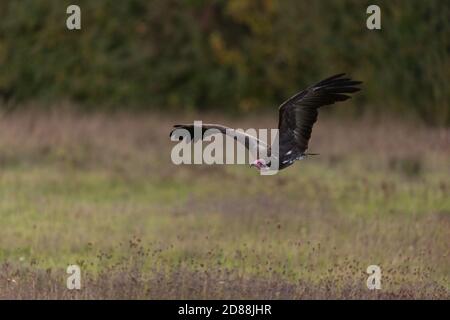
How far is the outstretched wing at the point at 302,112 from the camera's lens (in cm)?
966

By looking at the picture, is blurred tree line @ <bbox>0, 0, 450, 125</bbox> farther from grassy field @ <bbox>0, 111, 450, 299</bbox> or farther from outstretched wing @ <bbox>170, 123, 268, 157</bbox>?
outstretched wing @ <bbox>170, 123, 268, 157</bbox>

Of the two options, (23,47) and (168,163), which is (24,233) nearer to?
(168,163)

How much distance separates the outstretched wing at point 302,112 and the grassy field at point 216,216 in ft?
3.70

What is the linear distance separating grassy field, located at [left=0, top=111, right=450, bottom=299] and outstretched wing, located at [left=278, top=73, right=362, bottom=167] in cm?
113

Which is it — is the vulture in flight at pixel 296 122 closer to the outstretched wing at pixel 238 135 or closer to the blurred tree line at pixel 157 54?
the outstretched wing at pixel 238 135

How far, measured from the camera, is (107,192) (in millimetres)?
15570

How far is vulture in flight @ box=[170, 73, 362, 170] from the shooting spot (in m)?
9.65

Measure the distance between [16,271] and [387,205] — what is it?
5.55 metres

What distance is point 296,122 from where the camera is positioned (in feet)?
32.0

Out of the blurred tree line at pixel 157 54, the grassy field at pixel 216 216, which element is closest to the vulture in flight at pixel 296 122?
the grassy field at pixel 216 216

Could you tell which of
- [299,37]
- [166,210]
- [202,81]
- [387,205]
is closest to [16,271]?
[166,210]

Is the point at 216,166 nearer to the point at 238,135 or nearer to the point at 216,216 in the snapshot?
the point at 216,216

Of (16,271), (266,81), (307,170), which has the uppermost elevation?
(266,81)

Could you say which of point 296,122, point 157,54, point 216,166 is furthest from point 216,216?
point 157,54
